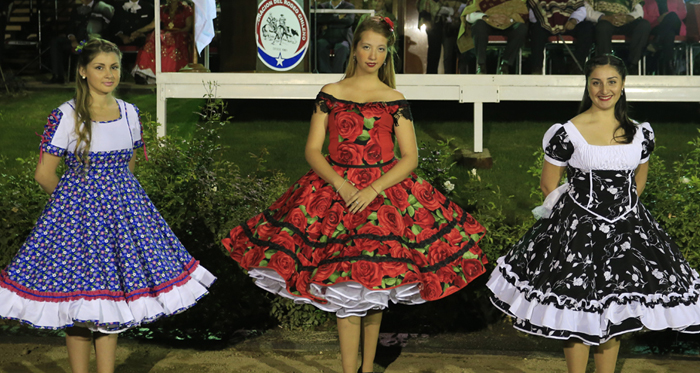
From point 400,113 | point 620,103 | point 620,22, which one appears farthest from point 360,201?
point 620,22

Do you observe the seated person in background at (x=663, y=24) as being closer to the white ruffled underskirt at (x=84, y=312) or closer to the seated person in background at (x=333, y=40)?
the seated person in background at (x=333, y=40)

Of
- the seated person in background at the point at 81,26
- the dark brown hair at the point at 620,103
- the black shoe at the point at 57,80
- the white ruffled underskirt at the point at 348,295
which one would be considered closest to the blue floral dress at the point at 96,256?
the white ruffled underskirt at the point at 348,295

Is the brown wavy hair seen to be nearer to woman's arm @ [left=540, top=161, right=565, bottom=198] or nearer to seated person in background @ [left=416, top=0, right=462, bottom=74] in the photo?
woman's arm @ [left=540, top=161, right=565, bottom=198]

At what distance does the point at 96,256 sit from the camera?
12.3ft

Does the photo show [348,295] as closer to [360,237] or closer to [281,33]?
[360,237]

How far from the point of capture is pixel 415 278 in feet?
12.1

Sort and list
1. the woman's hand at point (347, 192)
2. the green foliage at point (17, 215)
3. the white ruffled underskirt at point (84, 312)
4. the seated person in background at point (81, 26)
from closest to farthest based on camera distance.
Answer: the white ruffled underskirt at point (84, 312) < the woman's hand at point (347, 192) < the green foliage at point (17, 215) < the seated person in background at point (81, 26)

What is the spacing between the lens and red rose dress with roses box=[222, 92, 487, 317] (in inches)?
145

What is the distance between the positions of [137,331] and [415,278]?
2.49 m

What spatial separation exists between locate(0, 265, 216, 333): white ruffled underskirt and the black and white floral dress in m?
1.79

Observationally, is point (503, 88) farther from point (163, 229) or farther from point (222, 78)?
point (163, 229)

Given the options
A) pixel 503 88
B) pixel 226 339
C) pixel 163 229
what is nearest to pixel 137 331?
pixel 226 339

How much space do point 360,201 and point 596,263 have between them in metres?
1.20

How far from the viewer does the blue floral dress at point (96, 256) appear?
368cm
